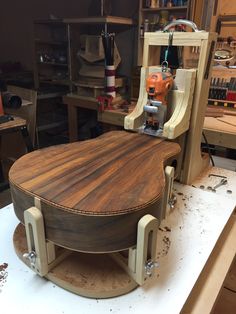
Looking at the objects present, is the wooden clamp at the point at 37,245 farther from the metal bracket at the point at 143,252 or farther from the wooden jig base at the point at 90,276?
the metal bracket at the point at 143,252

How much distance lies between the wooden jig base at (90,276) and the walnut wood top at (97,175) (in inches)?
7.8

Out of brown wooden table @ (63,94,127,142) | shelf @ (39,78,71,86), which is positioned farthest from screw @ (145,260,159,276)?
shelf @ (39,78,71,86)

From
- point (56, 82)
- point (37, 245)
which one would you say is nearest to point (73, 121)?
point (56, 82)

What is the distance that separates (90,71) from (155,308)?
221cm

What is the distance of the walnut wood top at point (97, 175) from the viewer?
21.7 inches

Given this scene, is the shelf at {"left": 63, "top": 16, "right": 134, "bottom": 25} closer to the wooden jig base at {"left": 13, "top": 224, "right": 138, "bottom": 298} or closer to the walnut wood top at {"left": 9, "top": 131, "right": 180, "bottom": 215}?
the walnut wood top at {"left": 9, "top": 131, "right": 180, "bottom": 215}

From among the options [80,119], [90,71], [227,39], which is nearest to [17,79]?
[80,119]

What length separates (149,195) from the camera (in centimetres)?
58

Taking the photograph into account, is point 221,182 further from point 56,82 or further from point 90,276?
point 56,82

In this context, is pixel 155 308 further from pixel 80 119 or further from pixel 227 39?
pixel 80 119

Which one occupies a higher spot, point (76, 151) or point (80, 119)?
point (76, 151)

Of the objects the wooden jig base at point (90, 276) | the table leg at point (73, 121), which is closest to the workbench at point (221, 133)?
the wooden jig base at point (90, 276)

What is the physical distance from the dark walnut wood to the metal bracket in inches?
0.7

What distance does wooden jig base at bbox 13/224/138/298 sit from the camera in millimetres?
592
